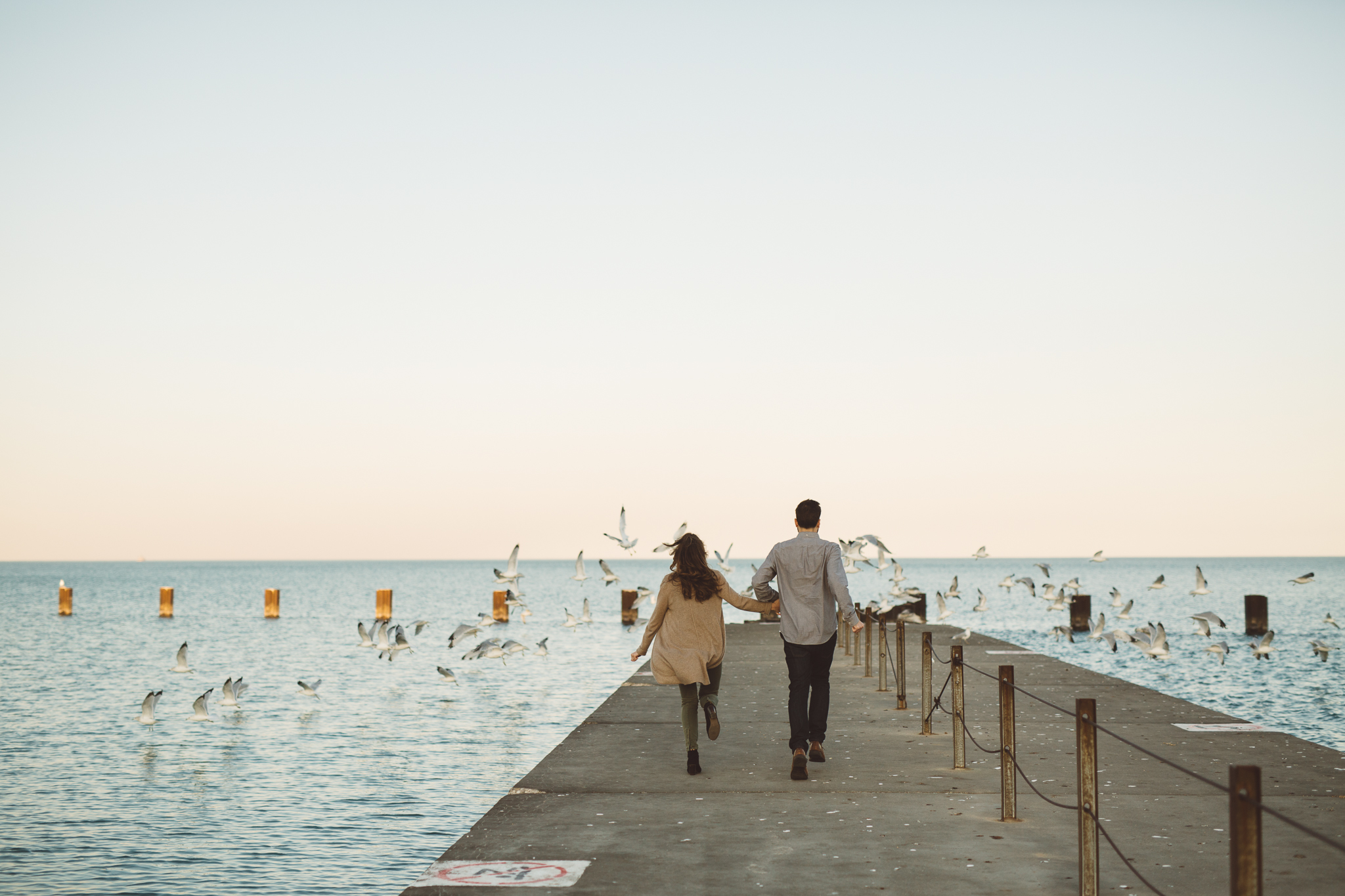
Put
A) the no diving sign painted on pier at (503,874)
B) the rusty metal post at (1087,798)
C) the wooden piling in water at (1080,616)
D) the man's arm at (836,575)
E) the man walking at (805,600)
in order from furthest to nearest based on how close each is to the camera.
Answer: the wooden piling in water at (1080,616) < the man walking at (805,600) < the man's arm at (836,575) < the no diving sign painted on pier at (503,874) < the rusty metal post at (1087,798)

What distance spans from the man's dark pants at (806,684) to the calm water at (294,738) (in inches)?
138

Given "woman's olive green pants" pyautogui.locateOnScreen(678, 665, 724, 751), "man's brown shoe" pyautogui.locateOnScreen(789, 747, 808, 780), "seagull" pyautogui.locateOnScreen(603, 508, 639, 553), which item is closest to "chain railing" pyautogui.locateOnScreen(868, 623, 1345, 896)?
"man's brown shoe" pyautogui.locateOnScreen(789, 747, 808, 780)

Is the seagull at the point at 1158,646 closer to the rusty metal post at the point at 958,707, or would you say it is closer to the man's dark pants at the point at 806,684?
the rusty metal post at the point at 958,707

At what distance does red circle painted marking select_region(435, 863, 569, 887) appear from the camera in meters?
Answer: 6.65

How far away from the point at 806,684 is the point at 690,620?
1062 millimetres

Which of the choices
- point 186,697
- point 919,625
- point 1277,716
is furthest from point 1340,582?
point 186,697

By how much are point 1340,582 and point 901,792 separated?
14765 cm

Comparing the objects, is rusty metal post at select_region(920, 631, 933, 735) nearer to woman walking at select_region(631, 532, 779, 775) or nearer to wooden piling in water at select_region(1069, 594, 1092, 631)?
woman walking at select_region(631, 532, 779, 775)

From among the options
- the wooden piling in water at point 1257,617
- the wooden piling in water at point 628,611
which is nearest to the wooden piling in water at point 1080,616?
the wooden piling in water at point 1257,617

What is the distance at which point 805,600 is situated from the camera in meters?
9.52


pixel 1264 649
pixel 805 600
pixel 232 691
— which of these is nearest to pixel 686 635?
pixel 805 600

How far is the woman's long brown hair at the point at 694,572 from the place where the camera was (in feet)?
32.0

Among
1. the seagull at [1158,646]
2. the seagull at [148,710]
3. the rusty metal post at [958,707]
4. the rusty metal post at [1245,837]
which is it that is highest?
the rusty metal post at [1245,837]

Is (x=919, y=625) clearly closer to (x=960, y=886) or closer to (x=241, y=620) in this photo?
(x=960, y=886)
